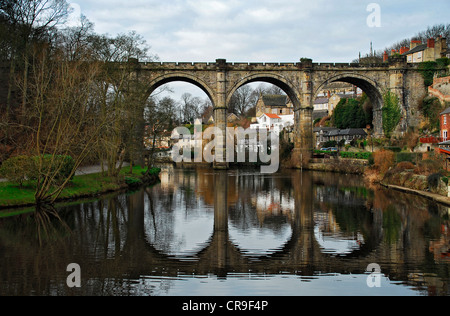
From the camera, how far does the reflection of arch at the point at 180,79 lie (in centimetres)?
3931

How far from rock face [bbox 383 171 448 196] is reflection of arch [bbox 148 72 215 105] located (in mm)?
19828

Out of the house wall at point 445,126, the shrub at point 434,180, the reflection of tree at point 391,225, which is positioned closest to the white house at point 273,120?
the house wall at point 445,126

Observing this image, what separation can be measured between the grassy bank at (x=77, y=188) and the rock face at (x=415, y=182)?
16.3 metres

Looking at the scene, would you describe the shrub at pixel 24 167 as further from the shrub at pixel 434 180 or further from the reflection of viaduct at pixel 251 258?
the shrub at pixel 434 180

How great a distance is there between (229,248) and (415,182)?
15.7m

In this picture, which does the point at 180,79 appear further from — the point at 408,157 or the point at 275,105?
the point at 275,105

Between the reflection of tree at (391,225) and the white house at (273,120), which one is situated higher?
the white house at (273,120)

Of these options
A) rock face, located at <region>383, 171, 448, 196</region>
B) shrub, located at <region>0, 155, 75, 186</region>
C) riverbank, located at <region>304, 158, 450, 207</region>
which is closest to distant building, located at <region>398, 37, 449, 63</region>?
riverbank, located at <region>304, 158, 450, 207</region>

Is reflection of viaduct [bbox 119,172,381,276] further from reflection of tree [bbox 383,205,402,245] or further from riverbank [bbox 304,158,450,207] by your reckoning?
riverbank [bbox 304,158,450,207]

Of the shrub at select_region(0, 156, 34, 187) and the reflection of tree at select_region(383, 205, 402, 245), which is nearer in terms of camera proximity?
the reflection of tree at select_region(383, 205, 402, 245)

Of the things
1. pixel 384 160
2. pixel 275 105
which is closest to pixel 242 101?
pixel 275 105

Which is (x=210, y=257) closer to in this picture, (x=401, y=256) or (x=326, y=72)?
(x=401, y=256)

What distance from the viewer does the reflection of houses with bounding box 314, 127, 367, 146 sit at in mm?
51125

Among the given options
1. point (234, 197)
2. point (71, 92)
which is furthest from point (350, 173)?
point (71, 92)
